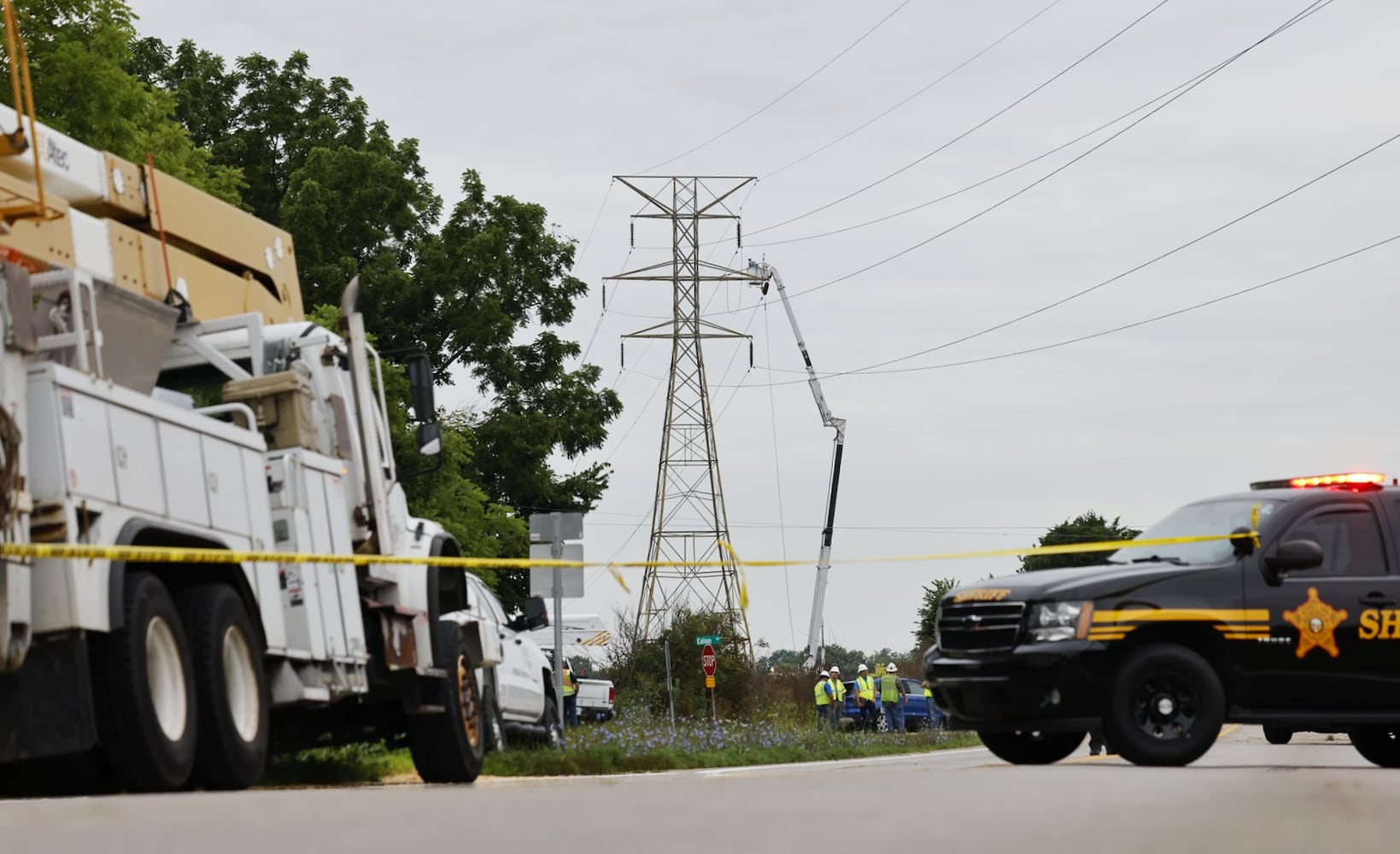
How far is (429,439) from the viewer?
45.7ft

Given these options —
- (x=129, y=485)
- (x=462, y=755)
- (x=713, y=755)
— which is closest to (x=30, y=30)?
(x=713, y=755)

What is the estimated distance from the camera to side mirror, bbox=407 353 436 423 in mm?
13711

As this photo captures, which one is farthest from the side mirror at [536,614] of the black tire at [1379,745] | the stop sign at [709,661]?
the stop sign at [709,661]

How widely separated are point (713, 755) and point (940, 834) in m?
17.7

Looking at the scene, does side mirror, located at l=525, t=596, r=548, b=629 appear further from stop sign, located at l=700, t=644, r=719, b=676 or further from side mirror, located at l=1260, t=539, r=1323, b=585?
stop sign, located at l=700, t=644, r=719, b=676

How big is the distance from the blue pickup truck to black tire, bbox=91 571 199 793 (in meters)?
31.1

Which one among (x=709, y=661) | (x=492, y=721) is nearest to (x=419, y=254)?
(x=709, y=661)

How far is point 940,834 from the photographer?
6254mm

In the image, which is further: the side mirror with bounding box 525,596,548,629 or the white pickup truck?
the side mirror with bounding box 525,596,548,629

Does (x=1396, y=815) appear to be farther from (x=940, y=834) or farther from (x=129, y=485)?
(x=129, y=485)

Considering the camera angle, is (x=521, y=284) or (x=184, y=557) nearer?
(x=184, y=557)

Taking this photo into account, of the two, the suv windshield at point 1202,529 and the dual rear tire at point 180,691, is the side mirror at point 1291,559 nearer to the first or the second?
the suv windshield at point 1202,529

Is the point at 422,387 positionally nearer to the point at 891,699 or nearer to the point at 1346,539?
the point at 1346,539

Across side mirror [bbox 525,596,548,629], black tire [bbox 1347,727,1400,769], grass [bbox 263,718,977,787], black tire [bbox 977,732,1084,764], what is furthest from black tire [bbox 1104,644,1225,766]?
side mirror [bbox 525,596,548,629]
